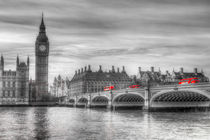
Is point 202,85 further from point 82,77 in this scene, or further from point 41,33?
point 41,33

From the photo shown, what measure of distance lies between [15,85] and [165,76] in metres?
71.5

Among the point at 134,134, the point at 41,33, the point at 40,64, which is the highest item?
the point at 41,33

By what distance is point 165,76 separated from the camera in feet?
459

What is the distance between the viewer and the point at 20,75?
157000 mm

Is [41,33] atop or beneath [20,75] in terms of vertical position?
atop

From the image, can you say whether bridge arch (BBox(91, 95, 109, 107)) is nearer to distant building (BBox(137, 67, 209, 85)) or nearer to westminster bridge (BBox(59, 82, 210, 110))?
westminster bridge (BBox(59, 82, 210, 110))

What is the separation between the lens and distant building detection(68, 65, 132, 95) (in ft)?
510

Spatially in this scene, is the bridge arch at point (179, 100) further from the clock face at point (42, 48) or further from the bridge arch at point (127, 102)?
the clock face at point (42, 48)

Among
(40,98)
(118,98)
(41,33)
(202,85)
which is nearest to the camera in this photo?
(202,85)

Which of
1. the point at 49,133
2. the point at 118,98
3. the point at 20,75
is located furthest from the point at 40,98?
the point at 49,133

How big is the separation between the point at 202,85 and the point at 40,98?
400ft

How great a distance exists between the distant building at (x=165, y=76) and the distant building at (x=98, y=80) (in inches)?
601

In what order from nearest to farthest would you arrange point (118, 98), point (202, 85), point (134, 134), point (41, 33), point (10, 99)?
point (134, 134), point (202, 85), point (118, 98), point (10, 99), point (41, 33)

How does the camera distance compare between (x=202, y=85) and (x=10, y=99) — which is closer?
(x=202, y=85)
